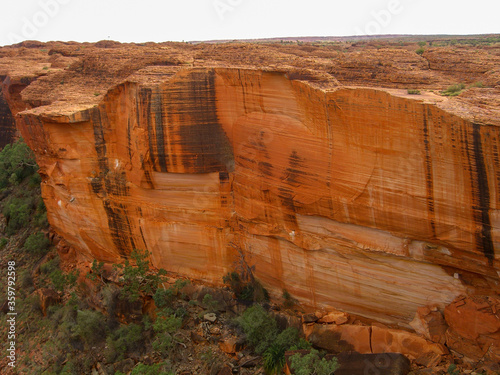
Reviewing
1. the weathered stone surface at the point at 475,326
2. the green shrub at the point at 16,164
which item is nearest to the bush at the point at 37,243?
the green shrub at the point at 16,164

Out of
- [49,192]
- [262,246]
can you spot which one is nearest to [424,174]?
[262,246]

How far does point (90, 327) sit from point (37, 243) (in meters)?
6.79

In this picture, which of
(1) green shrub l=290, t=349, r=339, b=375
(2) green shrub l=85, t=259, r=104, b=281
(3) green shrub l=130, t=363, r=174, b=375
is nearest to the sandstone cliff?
(2) green shrub l=85, t=259, r=104, b=281

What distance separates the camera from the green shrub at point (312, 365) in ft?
40.9

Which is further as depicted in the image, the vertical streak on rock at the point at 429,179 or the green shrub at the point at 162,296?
the green shrub at the point at 162,296

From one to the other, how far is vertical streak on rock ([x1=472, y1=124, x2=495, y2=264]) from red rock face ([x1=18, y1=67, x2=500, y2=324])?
0.10ft

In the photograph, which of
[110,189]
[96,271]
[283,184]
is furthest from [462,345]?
[96,271]

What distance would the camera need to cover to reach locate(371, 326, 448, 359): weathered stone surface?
12617 mm

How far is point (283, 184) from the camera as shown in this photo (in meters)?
14.3

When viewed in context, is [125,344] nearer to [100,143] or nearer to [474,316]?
[100,143]

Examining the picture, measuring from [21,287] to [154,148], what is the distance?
10.7m

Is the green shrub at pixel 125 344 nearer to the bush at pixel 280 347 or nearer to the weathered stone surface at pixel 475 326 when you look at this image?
the bush at pixel 280 347

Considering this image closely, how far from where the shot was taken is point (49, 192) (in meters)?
19.6

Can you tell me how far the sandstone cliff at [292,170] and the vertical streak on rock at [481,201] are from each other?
3cm
